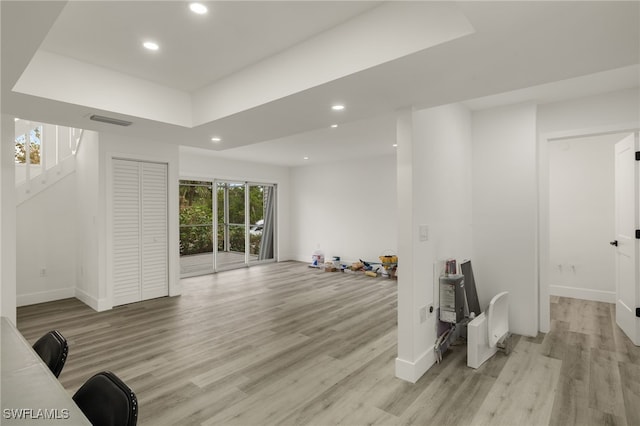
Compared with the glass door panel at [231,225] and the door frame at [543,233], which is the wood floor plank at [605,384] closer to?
the door frame at [543,233]

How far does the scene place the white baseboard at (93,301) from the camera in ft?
15.0

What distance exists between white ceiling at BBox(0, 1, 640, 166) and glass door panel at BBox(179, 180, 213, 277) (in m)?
3.73

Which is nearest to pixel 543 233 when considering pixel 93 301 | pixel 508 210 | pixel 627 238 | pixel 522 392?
pixel 508 210

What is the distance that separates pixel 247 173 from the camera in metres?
8.13

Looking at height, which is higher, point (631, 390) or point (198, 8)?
point (198, 8)

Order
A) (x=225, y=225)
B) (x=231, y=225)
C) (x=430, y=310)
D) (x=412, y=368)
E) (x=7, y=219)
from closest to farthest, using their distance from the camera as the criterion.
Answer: (x=412, y=368)
(x=430, y=310)
(x=7, y=219)
(x=225, y=225)
(x=231, y=225)

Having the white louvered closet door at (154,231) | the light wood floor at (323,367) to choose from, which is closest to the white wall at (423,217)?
the light wood floor at (323,367)

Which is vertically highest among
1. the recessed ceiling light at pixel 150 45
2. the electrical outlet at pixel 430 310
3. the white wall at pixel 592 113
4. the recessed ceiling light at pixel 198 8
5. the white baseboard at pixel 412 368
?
the recessed ceiling light at pixel 150 45

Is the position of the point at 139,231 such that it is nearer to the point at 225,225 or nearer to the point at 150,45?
the point at 225,225

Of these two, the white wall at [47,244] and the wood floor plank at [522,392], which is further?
the white wall at [47,244]

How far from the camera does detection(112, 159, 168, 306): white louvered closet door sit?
4.77 metres

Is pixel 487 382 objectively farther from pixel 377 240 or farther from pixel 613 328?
pixel 377 240

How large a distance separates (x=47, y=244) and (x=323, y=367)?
4.99 meters

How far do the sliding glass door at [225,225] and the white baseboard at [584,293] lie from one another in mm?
6265
